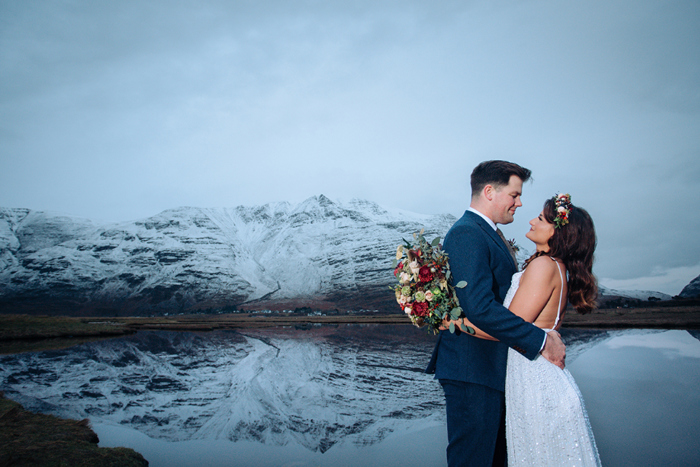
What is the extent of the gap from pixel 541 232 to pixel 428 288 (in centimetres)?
114

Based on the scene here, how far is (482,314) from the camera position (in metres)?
2.69

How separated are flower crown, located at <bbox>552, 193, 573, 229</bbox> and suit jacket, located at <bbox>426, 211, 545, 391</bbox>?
52 centimetres

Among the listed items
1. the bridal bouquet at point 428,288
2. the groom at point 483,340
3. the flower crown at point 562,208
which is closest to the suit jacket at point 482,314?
the groom at point 483,340

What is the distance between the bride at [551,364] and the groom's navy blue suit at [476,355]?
137mm

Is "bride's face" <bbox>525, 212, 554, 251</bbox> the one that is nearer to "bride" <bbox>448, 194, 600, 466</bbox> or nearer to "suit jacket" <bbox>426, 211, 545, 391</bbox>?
"bride" <bbox>448, 194, 600, 466</bbox>

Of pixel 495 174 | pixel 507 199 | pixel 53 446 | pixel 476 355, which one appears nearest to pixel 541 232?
pixel 507 199

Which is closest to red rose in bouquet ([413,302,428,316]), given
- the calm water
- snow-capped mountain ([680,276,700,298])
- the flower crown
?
the flower crown

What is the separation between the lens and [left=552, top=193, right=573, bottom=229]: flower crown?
10.7 feet

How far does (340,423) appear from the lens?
27.6ft

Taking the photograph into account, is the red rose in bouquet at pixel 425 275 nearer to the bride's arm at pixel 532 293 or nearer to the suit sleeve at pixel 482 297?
the suit sleeve at pixel 482 297

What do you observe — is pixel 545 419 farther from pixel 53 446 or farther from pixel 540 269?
pixel 53 446

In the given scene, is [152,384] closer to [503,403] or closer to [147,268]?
[503,403]

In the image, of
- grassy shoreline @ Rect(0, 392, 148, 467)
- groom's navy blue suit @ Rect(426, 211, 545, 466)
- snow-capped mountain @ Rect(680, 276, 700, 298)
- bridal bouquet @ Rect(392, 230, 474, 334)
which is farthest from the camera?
snow-capped mountain @ Rect(680, 276, 700, 298)

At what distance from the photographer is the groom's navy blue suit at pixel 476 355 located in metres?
2.77
